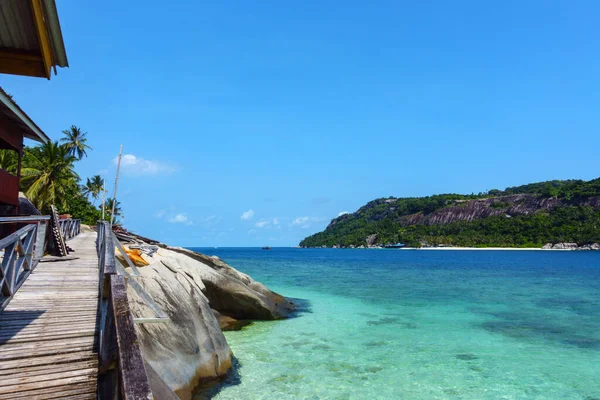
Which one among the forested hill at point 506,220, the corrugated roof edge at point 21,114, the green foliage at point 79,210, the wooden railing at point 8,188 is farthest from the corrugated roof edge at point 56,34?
the forested hill at point 506,220

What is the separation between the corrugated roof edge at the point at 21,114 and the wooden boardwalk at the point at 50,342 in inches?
197

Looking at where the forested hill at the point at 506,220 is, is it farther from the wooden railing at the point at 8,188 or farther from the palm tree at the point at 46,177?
the wooden railing at the point at 8,188

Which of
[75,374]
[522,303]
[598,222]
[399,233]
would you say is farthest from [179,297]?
[399,233]

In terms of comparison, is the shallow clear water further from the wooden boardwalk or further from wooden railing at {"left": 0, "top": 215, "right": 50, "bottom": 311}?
wooden railing at {"left": 0, "top": 215, "right": 50, "bottom": 311}

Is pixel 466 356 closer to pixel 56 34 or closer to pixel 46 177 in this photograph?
pixel 56 34

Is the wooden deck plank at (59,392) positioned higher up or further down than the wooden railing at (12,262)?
further down

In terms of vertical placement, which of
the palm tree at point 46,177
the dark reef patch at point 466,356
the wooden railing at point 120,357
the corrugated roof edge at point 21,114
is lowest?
the dark reef patch at point 466,356

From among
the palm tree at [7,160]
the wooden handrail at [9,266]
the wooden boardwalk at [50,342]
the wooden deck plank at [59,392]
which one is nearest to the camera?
the wooden deck plank at [59,392]

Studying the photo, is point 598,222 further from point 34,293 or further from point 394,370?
point 34,293

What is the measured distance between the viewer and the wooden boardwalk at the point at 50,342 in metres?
3.82

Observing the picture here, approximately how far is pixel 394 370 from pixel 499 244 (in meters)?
141

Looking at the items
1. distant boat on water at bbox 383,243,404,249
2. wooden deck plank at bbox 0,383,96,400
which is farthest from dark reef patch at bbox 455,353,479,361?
distant boat on water at bbox 383,243,404,249

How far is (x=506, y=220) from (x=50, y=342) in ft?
533

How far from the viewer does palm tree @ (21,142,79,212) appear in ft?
116
